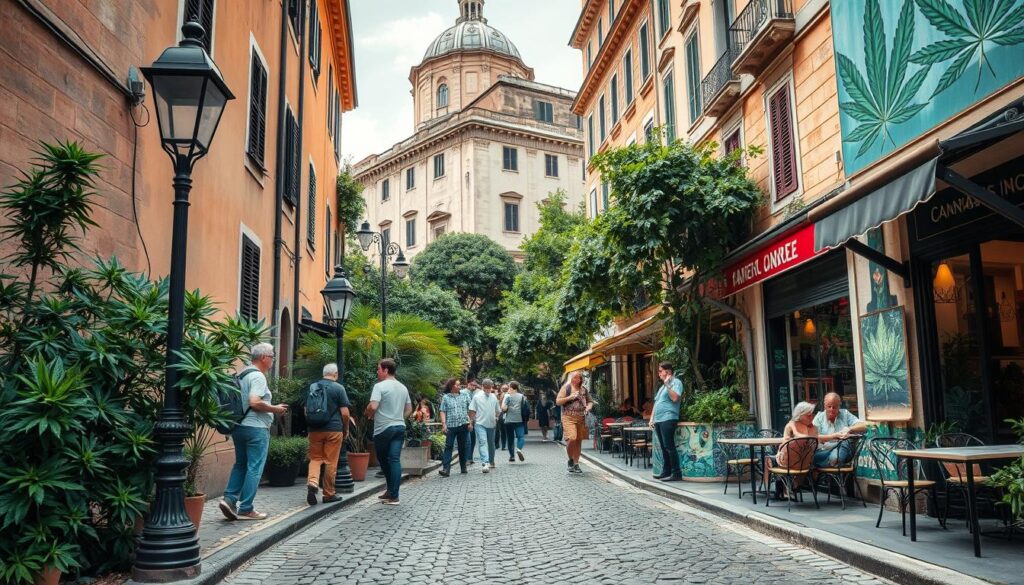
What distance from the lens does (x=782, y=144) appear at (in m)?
12.8

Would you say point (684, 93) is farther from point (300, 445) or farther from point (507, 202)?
point (507, 202)

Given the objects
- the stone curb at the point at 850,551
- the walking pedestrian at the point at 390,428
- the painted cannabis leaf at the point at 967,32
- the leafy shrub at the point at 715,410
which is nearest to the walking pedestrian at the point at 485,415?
the leafy shrub at the point at 715,410

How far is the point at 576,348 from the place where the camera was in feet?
112

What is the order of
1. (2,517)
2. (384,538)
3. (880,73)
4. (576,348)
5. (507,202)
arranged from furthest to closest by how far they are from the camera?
1. (507,202)
2. (576,348)
3. (880,73)
4. (384,538)
5. (2,517)

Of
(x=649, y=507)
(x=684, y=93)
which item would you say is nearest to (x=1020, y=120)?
(x=649, y=507)

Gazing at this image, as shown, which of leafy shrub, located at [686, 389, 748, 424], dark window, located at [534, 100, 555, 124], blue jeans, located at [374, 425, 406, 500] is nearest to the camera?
blue jeans, located at [374, 425, 406, 500]

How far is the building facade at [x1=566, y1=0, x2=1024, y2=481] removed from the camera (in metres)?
7.32

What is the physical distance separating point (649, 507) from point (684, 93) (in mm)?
11240

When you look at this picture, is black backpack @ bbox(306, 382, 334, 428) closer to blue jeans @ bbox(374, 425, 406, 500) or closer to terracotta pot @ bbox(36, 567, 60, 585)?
blue jeans @ bbox(374, 425, 406, 500)

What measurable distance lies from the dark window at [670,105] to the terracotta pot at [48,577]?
1600cm

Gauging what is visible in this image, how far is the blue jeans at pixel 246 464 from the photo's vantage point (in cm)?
821

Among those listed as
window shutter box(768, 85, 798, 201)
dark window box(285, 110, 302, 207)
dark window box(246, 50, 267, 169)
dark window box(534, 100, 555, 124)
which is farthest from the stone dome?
window shutter box(768, 85, 798, 201)

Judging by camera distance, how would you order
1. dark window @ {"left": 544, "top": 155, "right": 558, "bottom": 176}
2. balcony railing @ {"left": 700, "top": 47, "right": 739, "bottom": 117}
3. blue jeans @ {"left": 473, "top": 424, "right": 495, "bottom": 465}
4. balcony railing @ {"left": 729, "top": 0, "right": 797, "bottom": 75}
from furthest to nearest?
dark window @ {"left": 544, "top": 155, "right": 558, "bottom": 176} → blue jeans @ {"left": 473, "top": 424, "right": 495, "bottom": 465} → balcony railing @ {"left": 700, "top": 47, "right": 739, "bottom": 117} → balcony railing @ {"left": 729, "top": 0, "right": 797, "bottom": 75}

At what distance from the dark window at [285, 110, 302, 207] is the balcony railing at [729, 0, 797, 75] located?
861cm
